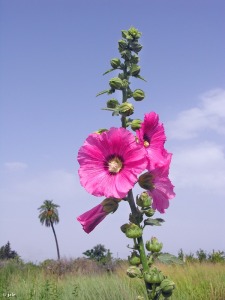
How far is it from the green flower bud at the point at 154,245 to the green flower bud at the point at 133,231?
13 centimetres

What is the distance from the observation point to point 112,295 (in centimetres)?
946

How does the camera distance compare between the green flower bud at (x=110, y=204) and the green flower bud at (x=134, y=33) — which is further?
the green flower bud at (x=134, y=33)

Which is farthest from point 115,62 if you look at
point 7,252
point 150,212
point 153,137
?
point 7,252

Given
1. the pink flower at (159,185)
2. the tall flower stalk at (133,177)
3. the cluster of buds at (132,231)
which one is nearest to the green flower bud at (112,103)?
the tall flower stalk at (133,177)

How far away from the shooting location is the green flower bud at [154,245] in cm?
232

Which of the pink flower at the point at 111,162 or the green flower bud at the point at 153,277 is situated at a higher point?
the pink flower at the point at 111,162

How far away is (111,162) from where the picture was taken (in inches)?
93.2

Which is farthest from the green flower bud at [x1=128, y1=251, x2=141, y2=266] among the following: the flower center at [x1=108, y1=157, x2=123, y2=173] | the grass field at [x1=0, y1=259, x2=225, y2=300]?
the grass field at [x1=0, y1=259, x2=225, y2=300]

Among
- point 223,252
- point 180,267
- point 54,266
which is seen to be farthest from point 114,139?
point 223,252

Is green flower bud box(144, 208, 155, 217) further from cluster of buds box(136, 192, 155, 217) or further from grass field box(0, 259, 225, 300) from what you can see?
grass field box(0, 259, 225, 300)

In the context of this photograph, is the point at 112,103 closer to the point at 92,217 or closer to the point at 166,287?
the point at 92,217

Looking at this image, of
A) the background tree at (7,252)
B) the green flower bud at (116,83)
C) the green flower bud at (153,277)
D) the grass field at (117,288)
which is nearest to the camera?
the green flower bud at (153,277)

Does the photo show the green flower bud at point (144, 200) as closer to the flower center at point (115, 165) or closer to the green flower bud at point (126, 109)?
the flower center at point (115, 165)

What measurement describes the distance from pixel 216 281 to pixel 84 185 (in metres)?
9.80
